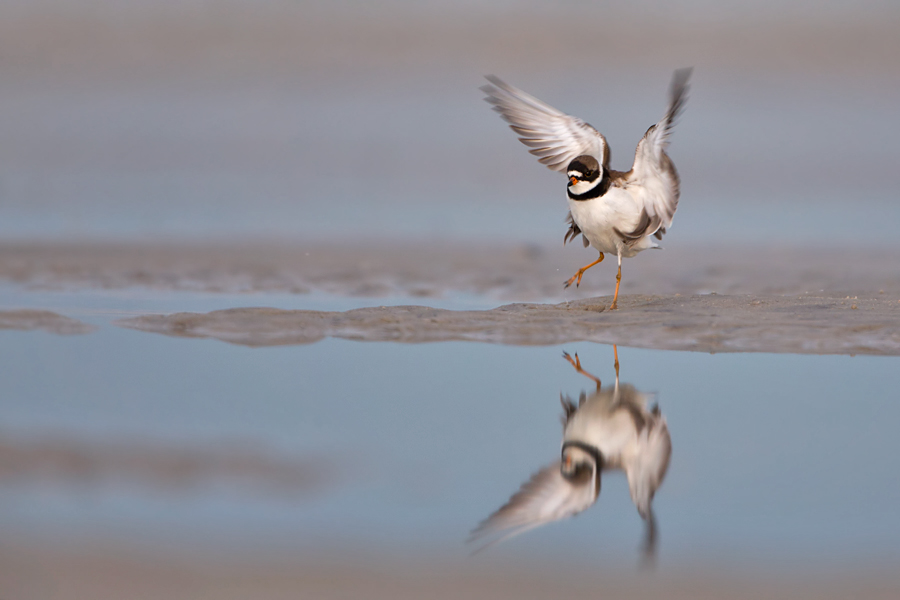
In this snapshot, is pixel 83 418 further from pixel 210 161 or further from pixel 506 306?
pixel 210 161

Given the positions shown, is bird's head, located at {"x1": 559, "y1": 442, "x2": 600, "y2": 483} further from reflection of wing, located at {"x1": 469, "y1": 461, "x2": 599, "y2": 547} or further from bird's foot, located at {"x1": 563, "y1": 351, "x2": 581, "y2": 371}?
bird's foot, located at {"x1": 563, "y1": 351, "x2": 581, "y2": 371}

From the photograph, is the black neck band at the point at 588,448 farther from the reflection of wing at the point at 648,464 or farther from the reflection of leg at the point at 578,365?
the reflection of leg at the point at 578,365

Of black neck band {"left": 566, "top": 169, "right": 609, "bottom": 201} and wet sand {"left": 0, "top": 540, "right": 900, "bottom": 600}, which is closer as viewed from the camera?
wet sand {"left": 0, "top": 540, "right": 900, "bottom": 600}

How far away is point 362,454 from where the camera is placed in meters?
5.35

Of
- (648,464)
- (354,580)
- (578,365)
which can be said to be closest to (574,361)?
(578,365)

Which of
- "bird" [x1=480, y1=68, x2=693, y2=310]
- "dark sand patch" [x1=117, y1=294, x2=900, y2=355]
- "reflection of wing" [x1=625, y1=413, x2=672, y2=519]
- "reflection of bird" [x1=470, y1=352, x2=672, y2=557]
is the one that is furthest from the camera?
"bird" [x1=480, y1=68, x2=693, y2=310]

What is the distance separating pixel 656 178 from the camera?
30.0 ft

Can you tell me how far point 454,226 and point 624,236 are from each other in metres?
6.80

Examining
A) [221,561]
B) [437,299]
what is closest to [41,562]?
[221,561]

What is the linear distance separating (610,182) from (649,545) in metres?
5.39

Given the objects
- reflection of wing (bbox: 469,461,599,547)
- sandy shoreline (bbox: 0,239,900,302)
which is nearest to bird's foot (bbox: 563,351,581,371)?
reflection of wing (bbox: 469,461,599,547)

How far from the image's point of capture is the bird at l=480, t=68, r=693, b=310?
9000 millimetres

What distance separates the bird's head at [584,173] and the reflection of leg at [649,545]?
16.0 ft

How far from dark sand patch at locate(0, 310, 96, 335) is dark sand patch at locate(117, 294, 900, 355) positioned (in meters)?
0.38
